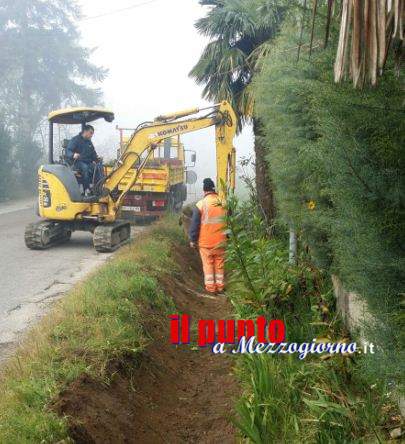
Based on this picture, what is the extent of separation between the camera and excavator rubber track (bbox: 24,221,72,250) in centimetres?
1147

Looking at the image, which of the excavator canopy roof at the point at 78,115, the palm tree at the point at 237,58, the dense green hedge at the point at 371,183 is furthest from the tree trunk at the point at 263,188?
the dense green hedge at the point at 371,183

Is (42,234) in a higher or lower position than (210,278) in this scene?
higher

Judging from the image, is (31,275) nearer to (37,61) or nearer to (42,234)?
(42,234)

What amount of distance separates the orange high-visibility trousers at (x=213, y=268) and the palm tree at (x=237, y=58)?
2575 millimetres

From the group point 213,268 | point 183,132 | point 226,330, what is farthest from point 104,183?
point 226,330

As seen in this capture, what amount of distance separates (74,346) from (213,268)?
152 inches

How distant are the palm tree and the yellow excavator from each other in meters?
0.63

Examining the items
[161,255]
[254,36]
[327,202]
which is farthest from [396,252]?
[254,36]

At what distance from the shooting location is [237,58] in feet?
37.4

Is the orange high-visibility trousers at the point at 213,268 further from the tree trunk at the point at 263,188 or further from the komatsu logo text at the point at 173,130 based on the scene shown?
the komatsu logo text at the point at 173,130

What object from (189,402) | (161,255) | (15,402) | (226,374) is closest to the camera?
(15,402)

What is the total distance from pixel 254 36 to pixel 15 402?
923 cm

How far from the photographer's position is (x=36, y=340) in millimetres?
5223

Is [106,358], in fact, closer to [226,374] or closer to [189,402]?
[189,402]
